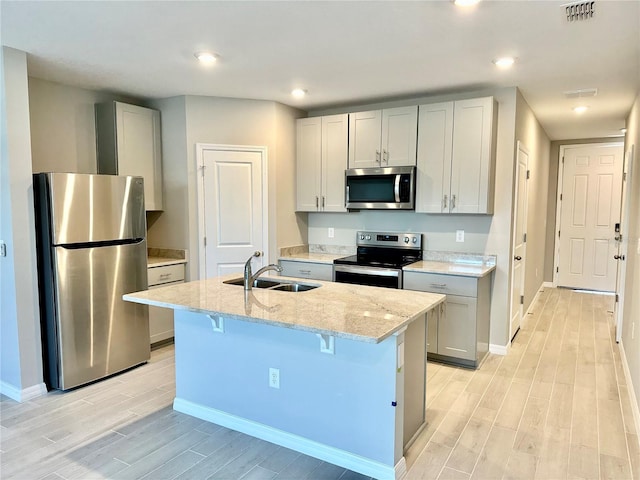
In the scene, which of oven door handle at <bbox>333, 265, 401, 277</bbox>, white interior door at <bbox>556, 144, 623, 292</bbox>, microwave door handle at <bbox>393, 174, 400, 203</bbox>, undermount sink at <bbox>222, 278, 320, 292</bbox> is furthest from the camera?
white interior door at <bbox>556, 144, 623, 292</bbox>

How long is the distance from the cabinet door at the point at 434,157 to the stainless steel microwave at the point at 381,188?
100 mm

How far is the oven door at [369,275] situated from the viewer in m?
3.82

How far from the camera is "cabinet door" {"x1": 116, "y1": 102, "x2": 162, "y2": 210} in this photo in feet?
13.1

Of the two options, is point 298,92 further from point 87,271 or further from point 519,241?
point 519,241

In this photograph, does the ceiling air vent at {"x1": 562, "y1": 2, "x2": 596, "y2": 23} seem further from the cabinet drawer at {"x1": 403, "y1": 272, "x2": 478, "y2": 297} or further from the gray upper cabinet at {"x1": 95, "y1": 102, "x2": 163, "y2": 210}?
the gray upper cabinet at {"x1": 95, "y1": 102, "x2": 163, "y2": 210}

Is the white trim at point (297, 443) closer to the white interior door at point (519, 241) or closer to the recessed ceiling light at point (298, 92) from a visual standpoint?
the white interior door at point (519, 241)

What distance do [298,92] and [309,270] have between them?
1.74 metres

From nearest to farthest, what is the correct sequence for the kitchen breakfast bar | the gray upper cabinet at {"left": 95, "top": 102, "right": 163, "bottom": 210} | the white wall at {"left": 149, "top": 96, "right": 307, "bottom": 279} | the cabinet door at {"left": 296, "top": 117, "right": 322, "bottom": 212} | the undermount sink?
1. the kitchen breakfast bar
2. the undermount sink
3. the gray upper cabinet at {"left": 95, "top": 102, "right": 163, "bottom": 210}
4. the white wall at {"left": 149, "top": 96, "right": 307, "bottom": 279}
5. the cabinet door at {"left": 296, "top": 117, "right": 322, "bottom": 212}

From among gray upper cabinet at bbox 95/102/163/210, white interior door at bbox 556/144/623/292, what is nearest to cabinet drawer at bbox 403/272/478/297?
gray upper cabinet at bbox 95/102/163/210

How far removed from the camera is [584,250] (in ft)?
22.5

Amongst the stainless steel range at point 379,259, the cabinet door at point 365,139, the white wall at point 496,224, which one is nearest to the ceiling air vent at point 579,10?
the white wall at point 496,224

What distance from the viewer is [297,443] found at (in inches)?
96.3

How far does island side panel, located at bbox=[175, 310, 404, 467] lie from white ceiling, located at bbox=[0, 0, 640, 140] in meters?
1.77

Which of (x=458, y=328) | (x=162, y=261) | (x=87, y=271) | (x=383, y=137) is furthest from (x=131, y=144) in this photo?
(x=458, y=328)
